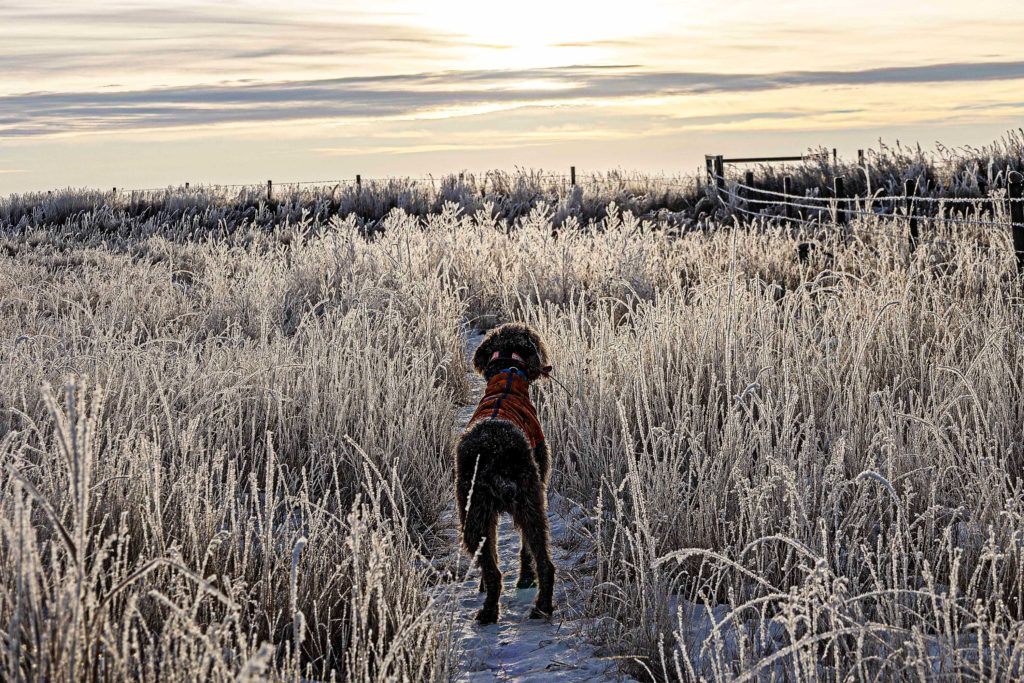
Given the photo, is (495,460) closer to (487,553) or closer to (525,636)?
(487,553)

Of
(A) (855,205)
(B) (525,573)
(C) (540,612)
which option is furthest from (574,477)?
(A) (855,205)

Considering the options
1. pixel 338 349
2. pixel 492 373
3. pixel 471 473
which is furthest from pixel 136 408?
pixel 471 473

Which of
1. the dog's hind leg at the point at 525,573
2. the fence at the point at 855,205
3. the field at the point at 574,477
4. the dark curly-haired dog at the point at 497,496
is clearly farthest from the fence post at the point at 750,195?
the dark curly-haired dog at the point at 497,496

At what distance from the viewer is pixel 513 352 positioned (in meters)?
4.30

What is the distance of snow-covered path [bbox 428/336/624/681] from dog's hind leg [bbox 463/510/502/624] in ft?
0.20

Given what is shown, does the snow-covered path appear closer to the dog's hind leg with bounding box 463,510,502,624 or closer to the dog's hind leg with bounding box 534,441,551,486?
the dog's hind leg with bounding box 463,510,502,624

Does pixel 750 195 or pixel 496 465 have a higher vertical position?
pixel 750 195

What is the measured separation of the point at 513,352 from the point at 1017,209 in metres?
5.04

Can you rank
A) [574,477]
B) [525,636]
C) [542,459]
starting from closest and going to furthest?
[525,636] → [542,459] → [574,477]

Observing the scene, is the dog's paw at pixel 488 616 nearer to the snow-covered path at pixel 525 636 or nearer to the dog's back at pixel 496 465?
the snow-covered path at pixel 525 636

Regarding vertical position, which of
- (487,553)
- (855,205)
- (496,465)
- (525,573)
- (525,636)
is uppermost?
(855,205)

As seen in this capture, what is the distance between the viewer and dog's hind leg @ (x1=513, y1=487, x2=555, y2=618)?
3.52 m

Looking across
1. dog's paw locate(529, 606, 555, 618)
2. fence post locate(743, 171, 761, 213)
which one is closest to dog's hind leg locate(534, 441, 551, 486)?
dog's paw locate(529, 606, 555, 618)

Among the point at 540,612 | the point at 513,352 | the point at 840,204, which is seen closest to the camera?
the point at 540,612
